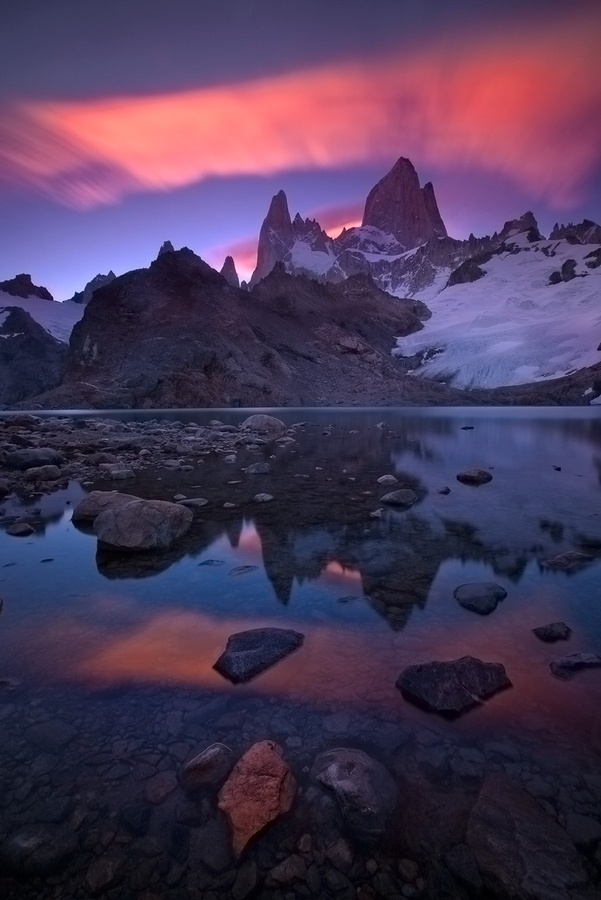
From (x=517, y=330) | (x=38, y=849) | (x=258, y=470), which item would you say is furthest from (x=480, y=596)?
(x=517, y=330)

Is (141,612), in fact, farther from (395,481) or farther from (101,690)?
(395,481)

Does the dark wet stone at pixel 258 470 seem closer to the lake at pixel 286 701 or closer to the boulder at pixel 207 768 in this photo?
the lake at pixel 286 701

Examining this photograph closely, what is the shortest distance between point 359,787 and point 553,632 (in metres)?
3.34

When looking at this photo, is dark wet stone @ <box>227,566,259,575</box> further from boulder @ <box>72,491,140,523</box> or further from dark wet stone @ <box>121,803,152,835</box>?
dark wet stone @ <box>121,803,152,835</box>

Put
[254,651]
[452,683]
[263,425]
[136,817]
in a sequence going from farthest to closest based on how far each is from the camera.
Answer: [263,425] → [254,651] → [452,683] → [136,817]

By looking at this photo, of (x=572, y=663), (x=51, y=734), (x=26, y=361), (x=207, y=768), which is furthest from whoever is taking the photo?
(x=26, y=361)

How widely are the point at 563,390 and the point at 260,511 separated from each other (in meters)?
111

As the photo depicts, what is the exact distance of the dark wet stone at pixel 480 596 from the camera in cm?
588

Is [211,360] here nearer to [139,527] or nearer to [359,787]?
[139,527]

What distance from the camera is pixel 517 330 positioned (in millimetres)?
129750

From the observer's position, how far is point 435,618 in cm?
564

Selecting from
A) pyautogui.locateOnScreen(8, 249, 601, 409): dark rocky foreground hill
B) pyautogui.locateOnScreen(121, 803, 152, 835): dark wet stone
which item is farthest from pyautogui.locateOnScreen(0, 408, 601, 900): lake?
pyautogui.locateOnScreen(8, 249, 601, 409): dark rocky foreground hill

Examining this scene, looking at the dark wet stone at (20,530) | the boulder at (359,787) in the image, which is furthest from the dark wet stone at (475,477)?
the dark wet stone at (20,530)

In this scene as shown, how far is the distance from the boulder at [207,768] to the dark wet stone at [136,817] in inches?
11.8
